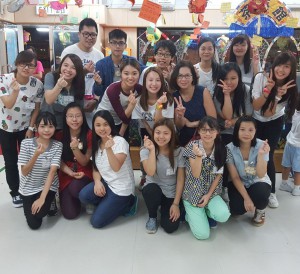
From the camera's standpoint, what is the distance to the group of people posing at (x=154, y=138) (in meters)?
2.22

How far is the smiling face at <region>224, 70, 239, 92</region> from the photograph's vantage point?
2.37m

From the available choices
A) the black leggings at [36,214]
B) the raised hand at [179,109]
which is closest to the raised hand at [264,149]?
the raised hand at [179,109]

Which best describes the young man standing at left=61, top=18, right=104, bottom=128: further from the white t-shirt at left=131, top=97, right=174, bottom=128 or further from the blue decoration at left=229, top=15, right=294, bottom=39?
the blue decoration at left=229, top=15, right=294, bottom=39

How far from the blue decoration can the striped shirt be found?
A: 2.32m

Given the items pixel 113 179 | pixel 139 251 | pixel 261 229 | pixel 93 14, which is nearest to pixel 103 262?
pixel 139 251

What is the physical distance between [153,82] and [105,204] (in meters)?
0.97

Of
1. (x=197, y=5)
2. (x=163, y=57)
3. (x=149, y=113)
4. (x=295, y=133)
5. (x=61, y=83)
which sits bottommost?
(x=295, y=133)

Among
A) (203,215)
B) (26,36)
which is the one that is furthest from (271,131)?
(26,36)

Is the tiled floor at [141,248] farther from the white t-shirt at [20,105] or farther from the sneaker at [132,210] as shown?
the white t-shirt at [20,105]

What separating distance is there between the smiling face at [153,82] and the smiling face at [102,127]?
0.42 metres

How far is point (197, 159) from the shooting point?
2127 mm

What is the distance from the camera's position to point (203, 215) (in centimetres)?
220

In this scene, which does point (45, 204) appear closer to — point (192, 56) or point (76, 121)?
point (76, 121)

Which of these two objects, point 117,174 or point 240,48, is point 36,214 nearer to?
point 117,174
